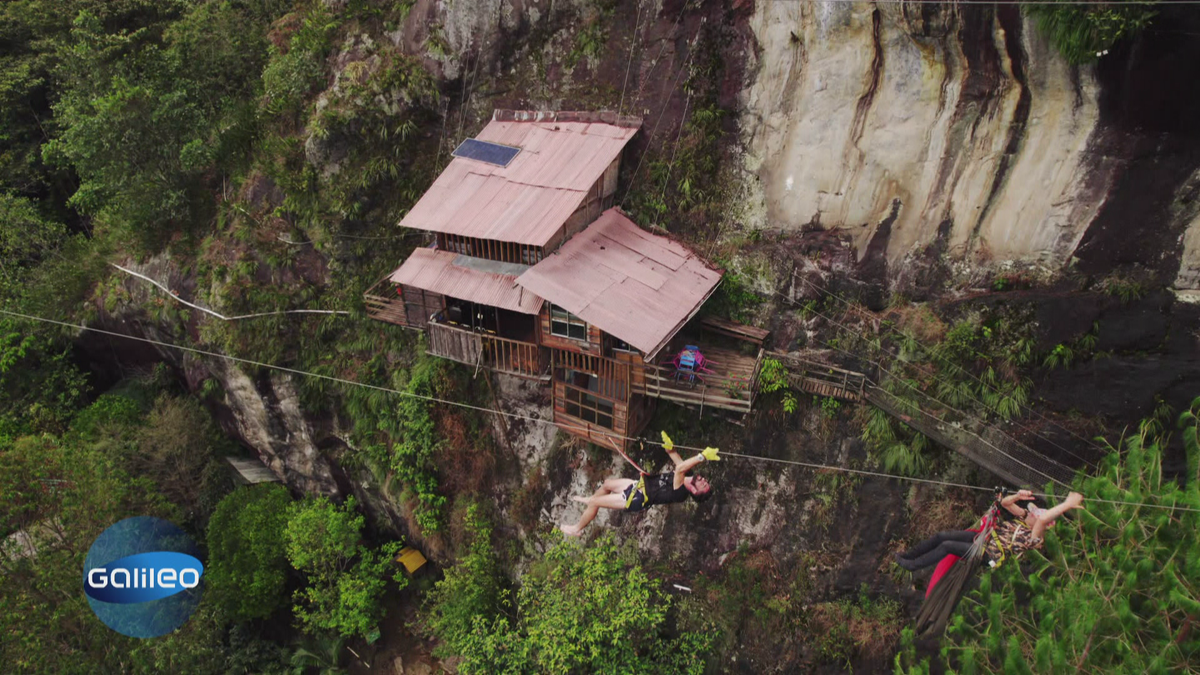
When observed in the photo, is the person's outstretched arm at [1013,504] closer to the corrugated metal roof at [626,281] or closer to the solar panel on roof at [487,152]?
the corrugated metal roof at [626,281]

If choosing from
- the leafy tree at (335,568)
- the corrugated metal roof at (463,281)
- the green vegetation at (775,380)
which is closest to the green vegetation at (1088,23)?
the green vegetation at (775,380)

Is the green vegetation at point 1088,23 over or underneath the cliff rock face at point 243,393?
over

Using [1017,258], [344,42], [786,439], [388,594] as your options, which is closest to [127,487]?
[388,594]

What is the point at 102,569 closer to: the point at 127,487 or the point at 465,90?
the point at 127,487

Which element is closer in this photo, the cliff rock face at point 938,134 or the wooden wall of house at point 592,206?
the cliff rock face at point 938,134

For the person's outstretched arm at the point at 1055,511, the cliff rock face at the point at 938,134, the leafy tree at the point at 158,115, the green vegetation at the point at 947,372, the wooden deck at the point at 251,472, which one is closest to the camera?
the person's outstretched arm at the point at 1055,511

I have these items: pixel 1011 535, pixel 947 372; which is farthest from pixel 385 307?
pixel 1011 535
